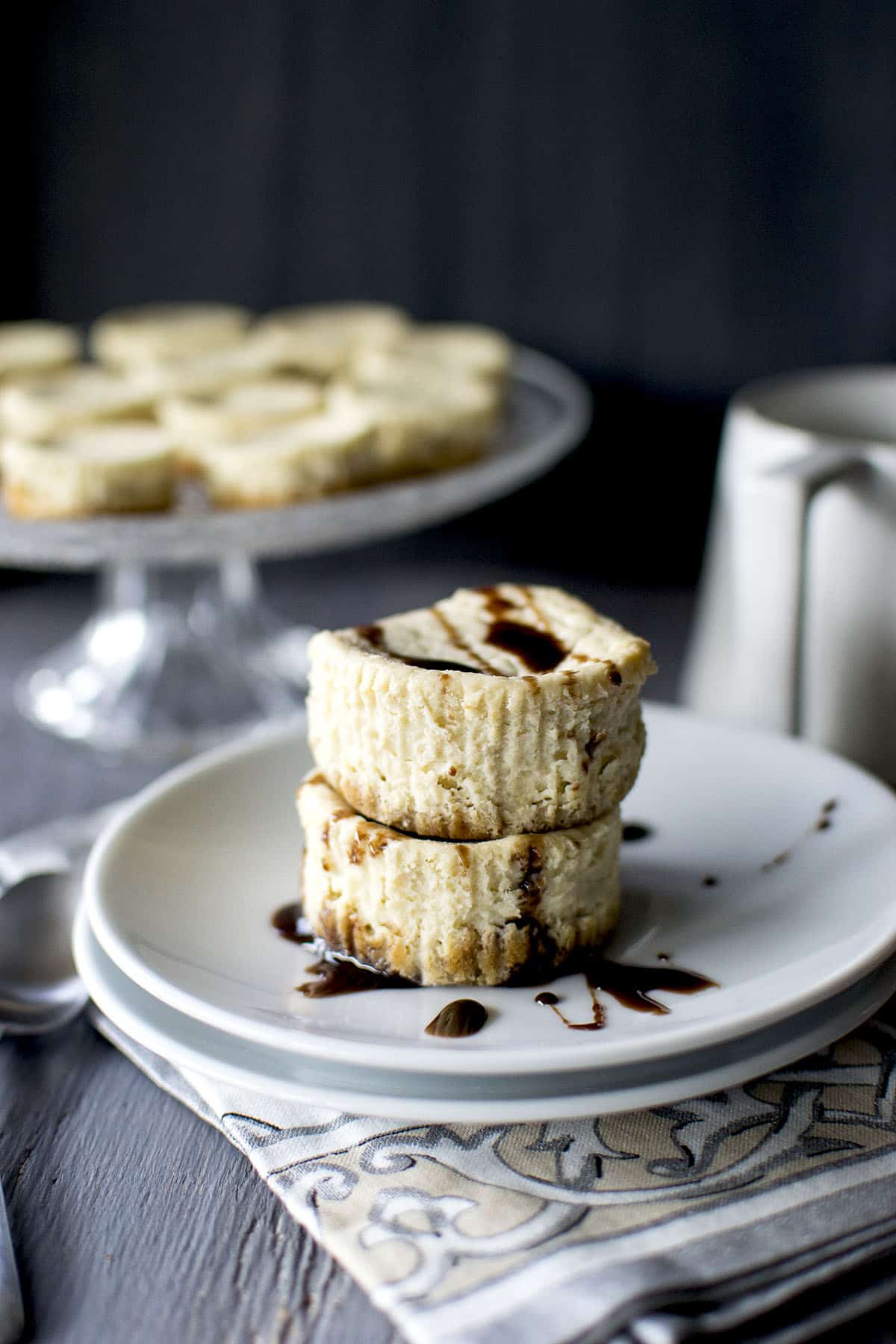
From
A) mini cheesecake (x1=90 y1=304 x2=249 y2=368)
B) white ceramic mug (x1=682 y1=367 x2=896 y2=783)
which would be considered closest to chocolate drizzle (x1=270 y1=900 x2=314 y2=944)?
white ceramic mug (x1=682 y1=367 x2=896 y2=783)

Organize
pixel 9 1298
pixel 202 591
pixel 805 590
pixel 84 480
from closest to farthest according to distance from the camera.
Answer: pixel 9 1298 → pixel 805 590 → pixel 84 480 → pixel 202 591

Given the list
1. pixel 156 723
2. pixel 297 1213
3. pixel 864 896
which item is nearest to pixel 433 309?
pixel 156 723

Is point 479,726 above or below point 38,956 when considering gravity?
above

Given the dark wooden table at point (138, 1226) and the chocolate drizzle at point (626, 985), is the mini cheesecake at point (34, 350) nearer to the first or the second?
the dark wooden table at point (138, 1226)

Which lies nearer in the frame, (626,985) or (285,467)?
(626,985)

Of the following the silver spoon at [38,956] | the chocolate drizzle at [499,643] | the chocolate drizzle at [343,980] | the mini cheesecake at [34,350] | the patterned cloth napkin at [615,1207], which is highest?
the chocolate drizzle at [499,643]

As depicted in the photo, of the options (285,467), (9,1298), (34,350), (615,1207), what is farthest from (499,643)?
(34,350)

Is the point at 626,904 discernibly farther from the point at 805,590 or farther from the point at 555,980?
the point at 805,590

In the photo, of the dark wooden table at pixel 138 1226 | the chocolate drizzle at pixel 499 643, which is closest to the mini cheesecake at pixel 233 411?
the chocolate drizzle at pixel 499 643
